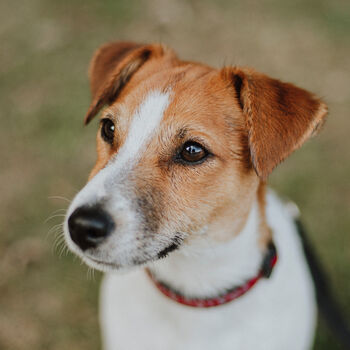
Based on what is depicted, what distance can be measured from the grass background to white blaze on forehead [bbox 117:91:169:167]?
216cm

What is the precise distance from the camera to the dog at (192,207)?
1.94 meters

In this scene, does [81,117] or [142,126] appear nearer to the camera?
[142,126]

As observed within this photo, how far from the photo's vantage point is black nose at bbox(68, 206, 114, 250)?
70.8 inches

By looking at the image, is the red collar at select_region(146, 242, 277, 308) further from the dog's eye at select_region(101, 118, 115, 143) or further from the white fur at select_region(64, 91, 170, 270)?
the dog's eye at select_region(101, 118, 115, 143)

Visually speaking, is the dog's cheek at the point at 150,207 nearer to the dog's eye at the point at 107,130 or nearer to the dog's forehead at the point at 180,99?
the dog's forehead at the point at 180,99

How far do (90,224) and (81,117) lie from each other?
10.9ft

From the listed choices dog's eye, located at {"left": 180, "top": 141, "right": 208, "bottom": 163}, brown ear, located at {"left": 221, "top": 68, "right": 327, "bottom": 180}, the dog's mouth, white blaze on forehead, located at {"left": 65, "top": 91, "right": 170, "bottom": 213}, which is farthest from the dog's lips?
brown ear, located at {"left": 221, "top": 68, "right": 327, "bottom": 180}

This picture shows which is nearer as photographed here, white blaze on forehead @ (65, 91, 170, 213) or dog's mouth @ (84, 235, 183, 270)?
white blaze on forehead @ (65, 91, 170, 213)

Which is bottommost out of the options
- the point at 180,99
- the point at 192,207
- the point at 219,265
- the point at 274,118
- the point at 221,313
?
the point at 221,313

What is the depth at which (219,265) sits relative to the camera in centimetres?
228

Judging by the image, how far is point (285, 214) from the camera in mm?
2844

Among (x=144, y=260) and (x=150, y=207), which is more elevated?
(x=150, y=207)

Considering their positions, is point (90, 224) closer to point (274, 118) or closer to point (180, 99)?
point (180, 99)

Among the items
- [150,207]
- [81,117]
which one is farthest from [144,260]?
[81,117]
